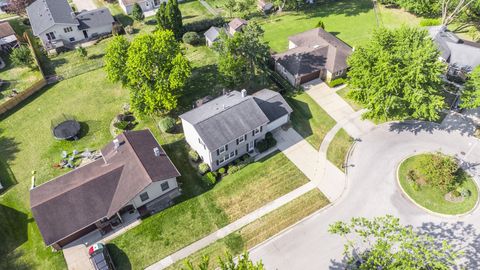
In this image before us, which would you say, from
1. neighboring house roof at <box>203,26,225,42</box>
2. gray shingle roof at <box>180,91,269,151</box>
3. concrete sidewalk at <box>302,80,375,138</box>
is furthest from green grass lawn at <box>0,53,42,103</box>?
concrete sidewalk at <box>302,80,375,138</box>

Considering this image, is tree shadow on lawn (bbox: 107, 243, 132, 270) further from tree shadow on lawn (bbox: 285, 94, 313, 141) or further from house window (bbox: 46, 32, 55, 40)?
house window (bbox: 46, 32, 55, 40)

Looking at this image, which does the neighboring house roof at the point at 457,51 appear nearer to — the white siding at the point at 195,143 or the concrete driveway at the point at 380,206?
the concrete driveway at the point at 380,206

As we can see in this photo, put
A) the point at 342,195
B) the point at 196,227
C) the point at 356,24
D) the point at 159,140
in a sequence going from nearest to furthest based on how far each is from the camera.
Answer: the point at 196,227 → the point at 342,195 → the point at 159,140 → the point at 356,24

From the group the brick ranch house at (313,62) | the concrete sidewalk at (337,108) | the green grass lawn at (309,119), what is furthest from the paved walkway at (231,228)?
the brick ranch house at (313,62)

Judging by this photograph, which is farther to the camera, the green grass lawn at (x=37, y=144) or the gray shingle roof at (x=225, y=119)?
the gray shingle roof at (x=225, y=119)

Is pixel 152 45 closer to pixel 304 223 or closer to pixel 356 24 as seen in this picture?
pixel 304 223

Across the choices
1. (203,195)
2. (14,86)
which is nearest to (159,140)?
(203,195)
